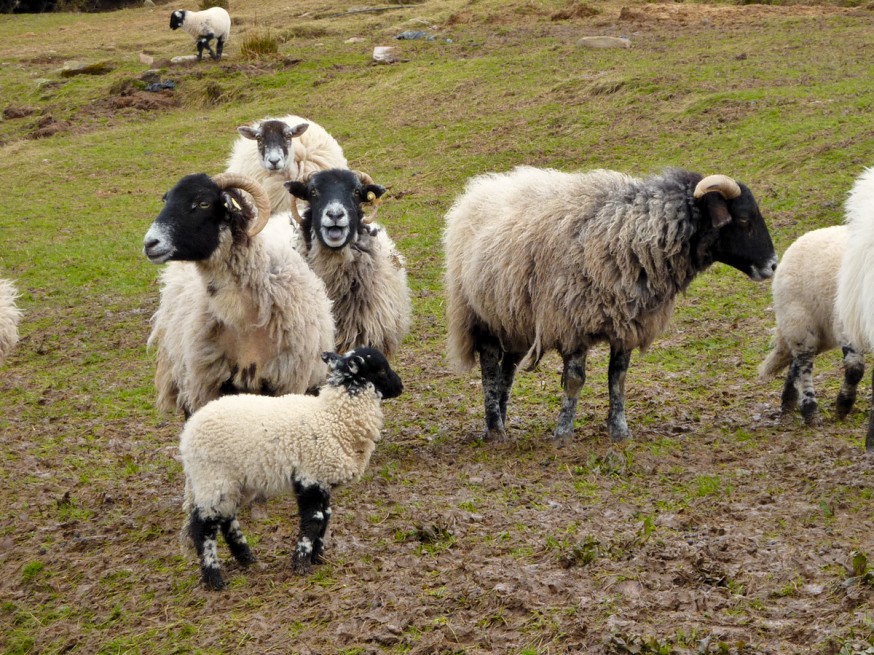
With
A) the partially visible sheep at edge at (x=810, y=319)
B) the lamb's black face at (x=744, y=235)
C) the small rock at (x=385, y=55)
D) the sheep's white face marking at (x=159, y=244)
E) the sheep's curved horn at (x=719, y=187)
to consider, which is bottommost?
the partially visible sheep at edge at (x=810, y=319)

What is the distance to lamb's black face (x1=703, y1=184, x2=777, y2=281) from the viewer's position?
26.5 feet

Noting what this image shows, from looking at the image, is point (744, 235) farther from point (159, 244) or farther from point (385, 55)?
point (385, 55)

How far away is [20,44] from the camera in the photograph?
120ft

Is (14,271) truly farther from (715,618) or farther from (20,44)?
(20,44)

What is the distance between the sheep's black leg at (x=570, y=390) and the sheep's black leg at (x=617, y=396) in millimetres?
248

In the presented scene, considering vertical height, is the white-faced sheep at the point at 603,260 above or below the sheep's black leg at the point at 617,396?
above

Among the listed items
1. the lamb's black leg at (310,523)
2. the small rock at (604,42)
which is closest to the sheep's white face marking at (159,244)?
the lamb's black leg at (310,523)

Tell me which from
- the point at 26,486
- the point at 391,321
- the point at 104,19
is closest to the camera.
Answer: the point at 26,486

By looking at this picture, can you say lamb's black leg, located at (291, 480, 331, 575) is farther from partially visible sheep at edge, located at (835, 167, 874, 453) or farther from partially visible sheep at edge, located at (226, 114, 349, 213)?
partially visible sheep at edge, located at (226, 114, 349, 213)

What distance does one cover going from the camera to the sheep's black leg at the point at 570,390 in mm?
8172

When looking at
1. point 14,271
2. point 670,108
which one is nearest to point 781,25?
point 670,108

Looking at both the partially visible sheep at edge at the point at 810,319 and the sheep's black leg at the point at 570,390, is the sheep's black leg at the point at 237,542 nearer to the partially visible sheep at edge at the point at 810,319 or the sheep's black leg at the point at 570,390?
the sheep's black leg at the point at 570,390

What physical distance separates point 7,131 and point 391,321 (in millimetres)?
21358

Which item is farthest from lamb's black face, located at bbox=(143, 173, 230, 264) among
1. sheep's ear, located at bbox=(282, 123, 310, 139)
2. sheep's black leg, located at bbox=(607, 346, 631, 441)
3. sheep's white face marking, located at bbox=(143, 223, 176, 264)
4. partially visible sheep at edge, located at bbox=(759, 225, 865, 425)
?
partially visible sheep at edge, located at bbox=(759, 225, 865, 425)
